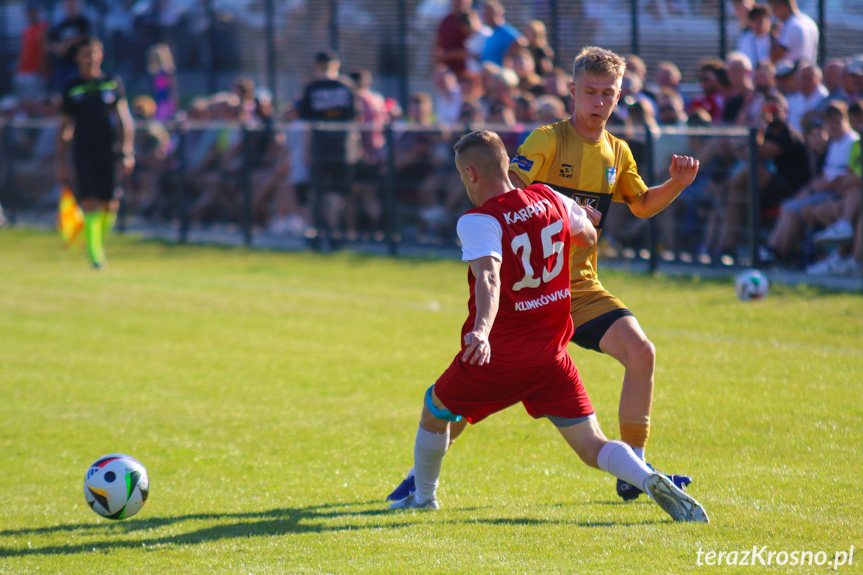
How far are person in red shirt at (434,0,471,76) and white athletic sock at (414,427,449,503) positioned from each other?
1240cm

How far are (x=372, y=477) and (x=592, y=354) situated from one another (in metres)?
3.28

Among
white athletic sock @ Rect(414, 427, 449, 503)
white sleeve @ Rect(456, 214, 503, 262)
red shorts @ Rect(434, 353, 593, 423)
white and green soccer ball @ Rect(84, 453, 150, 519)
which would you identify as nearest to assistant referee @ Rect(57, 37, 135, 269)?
white and green soccer ball @ Rect(84, 453, 150, 519)

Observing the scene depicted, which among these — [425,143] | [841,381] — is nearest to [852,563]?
[841,381]

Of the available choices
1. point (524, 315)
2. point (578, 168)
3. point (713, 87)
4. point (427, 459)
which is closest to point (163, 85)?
point (713, 87)

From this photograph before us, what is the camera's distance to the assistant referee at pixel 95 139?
533 inches

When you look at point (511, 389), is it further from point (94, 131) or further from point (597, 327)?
point (94, 131)

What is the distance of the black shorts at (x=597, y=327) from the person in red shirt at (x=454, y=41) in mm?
11929

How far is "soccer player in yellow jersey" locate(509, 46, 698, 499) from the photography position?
5.06m

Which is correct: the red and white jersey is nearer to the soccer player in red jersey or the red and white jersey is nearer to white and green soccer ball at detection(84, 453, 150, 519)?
the soccer player in red jersey

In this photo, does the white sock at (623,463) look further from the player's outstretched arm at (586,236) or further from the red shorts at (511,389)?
the player's outstretched arm at (586,236)

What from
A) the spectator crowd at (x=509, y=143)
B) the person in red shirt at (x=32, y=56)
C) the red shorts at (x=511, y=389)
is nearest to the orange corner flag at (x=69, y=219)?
the spectator crowd at (x=509, y=143)

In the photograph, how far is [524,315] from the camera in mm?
4512

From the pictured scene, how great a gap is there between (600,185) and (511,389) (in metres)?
1.28

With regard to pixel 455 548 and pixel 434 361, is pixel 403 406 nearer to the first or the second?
pixel 434 361
